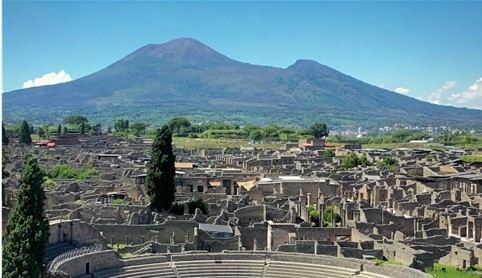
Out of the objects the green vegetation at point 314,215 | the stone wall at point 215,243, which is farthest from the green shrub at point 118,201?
the green vegetation at point 314,215

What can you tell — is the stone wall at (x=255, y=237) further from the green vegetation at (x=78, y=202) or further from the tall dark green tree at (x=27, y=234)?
the tall dark green tree at (x=27, y=234)

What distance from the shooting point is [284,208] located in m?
35.3

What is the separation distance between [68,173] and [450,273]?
35.2 metres

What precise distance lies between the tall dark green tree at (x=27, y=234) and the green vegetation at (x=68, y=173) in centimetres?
3054

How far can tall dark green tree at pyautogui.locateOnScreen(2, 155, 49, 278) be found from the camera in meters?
18.1

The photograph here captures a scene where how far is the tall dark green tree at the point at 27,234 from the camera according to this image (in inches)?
711

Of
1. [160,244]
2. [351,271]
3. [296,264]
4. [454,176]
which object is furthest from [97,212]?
[454,176]

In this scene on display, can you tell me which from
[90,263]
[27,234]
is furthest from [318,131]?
[27,234]

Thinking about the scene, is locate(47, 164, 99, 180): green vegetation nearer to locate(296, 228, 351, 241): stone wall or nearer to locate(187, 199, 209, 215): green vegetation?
locate(187, 199, 209, 215): green vegetation

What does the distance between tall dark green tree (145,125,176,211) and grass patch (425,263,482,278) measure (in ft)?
45.0

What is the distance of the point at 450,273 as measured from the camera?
2406 cm

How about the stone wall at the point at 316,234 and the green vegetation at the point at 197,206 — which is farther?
the green vegetation at the point at 197,206

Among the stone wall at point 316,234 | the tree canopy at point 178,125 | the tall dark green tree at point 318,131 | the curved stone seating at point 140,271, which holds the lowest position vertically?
the curved stone seating at point 140,271

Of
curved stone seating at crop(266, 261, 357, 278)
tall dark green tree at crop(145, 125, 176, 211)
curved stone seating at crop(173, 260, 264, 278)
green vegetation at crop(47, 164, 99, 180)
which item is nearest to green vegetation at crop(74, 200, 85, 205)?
tall dark green tree at crop(145, 125, 176, 211)
